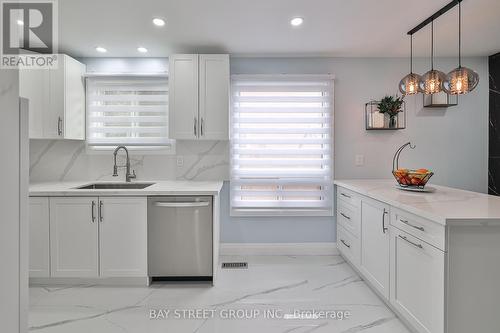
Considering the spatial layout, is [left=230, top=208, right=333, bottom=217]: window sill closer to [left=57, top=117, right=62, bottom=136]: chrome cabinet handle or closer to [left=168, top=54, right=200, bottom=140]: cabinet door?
[left=168, top=54, right=200, bottom=140]: cabinet door

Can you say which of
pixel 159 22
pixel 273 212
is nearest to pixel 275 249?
pixel 273 212

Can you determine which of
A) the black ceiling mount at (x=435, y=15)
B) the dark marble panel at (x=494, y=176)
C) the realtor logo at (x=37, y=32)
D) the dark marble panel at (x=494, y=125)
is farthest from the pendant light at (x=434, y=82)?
the realtor logo at (x=37, y=32)

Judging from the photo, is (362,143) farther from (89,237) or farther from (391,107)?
(89,237)

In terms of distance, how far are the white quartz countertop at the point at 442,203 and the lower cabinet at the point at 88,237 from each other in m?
2.12

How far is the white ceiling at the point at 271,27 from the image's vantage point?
2285 millimetres

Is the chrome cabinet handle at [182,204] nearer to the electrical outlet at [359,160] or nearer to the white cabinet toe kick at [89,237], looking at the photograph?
the white cabinet toe kick at [89,237]

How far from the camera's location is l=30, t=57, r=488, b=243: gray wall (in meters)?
3.41

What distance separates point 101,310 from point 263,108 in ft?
8.34

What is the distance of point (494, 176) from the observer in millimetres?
3377

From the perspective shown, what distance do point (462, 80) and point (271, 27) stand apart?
163 cm

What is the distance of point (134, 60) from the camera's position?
11.2ft

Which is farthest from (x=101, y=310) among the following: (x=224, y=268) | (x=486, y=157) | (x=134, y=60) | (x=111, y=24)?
(x=486, y=157)

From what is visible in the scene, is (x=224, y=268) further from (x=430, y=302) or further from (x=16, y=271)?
(x=16, y=271)

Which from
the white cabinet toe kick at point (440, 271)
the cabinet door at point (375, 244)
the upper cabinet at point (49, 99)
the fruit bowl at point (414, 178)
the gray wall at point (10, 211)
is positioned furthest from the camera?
the upper cabinet at point (49, 99)
